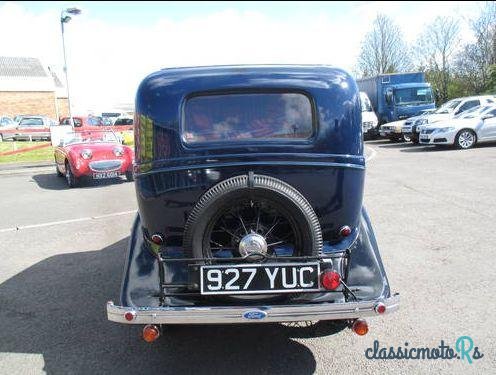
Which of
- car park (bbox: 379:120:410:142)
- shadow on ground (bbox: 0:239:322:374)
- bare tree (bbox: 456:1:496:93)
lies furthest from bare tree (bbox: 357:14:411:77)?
shadow on ground (bbox: 0:239:322:374)

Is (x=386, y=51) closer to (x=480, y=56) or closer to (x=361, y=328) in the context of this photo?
(x=480, y=56)

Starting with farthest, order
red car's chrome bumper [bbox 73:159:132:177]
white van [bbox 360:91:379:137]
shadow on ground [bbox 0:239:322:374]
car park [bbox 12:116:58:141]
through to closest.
Result: car park [bbox 12:116:58:141] → white van [bbox 360:91:379:137] → red car's chrome bumper [bbox 73:159:132:177] → shadow on ground [bbox 0:239:322:374]

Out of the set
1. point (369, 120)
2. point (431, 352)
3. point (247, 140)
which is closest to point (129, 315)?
point (247, 140)

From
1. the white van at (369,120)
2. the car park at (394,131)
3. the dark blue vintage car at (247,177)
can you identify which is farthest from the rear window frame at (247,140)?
the white van at (369,120)

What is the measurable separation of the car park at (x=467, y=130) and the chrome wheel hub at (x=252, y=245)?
581 inches

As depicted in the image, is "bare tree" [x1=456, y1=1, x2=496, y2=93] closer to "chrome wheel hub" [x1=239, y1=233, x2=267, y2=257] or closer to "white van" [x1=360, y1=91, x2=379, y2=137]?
"white van" [x1=360, y1=91, x2=379, y2=137]

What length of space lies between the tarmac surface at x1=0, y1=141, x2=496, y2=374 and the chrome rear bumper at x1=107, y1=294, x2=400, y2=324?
1.79 feet

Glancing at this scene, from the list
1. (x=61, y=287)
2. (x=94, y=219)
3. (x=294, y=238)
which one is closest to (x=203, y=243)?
(x=294, y=238)

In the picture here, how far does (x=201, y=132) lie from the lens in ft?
11.5

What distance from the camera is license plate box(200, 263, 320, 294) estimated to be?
2.97 meters

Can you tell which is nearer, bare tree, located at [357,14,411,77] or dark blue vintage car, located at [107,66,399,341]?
dark blue vintage car, located at [107,66,399,341]

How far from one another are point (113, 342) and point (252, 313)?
136 centimetres

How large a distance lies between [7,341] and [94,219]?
4.27 meters

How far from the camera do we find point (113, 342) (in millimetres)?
3643
